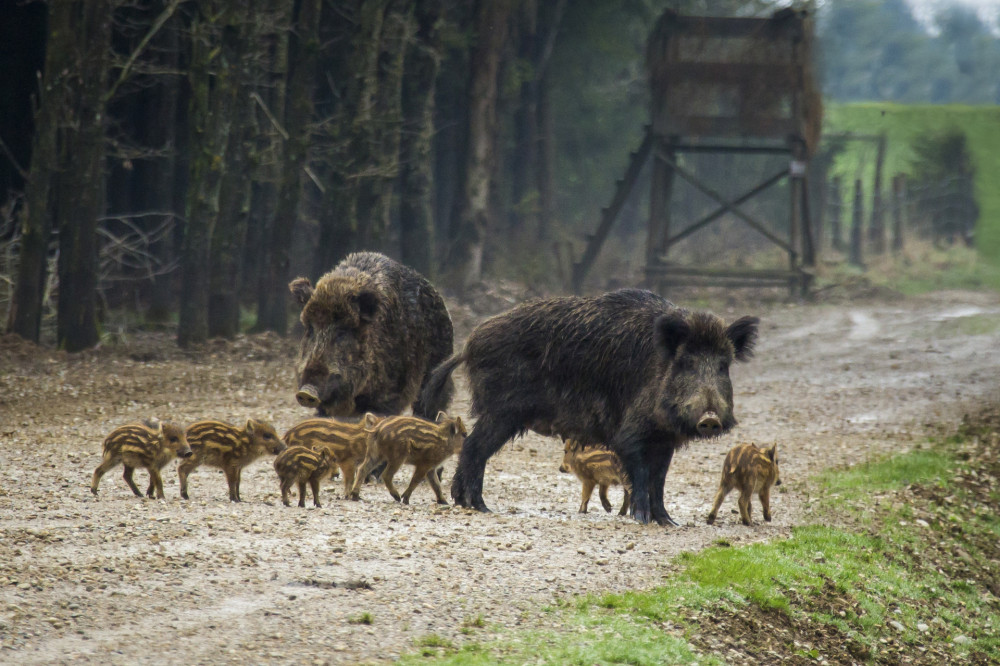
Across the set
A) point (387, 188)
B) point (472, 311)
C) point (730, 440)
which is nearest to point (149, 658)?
point (730, 440)

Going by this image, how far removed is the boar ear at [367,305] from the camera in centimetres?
998

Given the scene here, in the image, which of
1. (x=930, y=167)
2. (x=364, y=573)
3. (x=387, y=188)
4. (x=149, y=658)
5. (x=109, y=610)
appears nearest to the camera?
(x=149, y=658)

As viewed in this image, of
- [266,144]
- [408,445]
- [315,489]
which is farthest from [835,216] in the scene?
[315,489]

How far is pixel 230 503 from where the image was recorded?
864 centimetres

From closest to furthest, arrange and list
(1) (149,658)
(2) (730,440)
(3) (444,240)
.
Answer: (1) (149,658) < (2) (730,440) < (3) (444,240)

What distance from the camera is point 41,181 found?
55.6ft

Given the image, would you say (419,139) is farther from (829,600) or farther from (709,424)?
(829,600)

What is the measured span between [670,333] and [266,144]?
17187 mm

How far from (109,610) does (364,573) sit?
57.7 inches

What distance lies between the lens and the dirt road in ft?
19.4

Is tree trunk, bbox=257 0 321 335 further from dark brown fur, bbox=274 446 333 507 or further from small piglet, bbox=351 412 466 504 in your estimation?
dark brown fur, bbox=274 446 333 507

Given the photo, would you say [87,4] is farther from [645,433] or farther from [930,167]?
[930,167]

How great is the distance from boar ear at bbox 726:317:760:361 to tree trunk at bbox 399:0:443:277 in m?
16.3

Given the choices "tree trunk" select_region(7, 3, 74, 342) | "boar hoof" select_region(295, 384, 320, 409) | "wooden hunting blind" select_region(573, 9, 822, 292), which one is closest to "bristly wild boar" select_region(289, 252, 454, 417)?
"boar hoof" select_region(295, 384, 320, 409)
